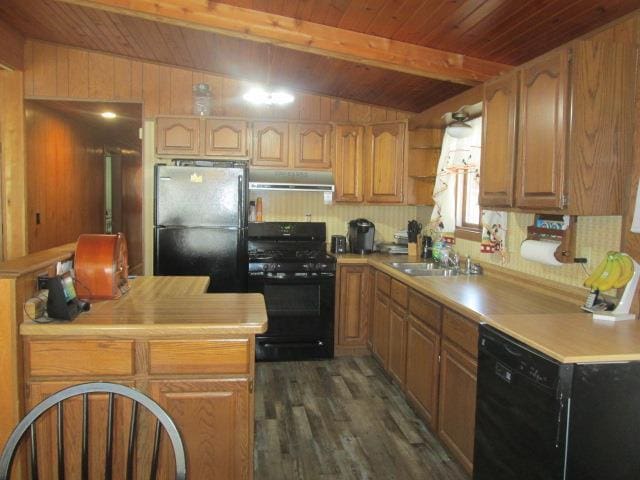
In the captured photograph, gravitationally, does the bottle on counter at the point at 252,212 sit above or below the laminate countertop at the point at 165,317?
above

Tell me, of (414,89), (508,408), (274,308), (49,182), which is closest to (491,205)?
(508,408)

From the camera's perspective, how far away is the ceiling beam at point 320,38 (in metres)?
3.02

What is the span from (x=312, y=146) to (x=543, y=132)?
2.44 meters

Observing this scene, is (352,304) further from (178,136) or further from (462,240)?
(178,136)

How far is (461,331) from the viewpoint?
2.48 m

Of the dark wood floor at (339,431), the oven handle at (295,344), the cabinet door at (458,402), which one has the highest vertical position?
the cabinet door at (458,402)

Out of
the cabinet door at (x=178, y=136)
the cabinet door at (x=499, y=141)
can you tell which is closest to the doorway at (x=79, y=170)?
the cabinet door at (x=178, y=136)

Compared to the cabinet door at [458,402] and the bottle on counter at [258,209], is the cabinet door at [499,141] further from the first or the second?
the bottle on counter at [258,209]

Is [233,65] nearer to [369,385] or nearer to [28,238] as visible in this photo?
[28,238]

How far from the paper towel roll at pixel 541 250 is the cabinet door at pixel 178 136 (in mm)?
2794

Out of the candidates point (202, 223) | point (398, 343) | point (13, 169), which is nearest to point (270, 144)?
point (202, 223)

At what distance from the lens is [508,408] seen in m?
1.96

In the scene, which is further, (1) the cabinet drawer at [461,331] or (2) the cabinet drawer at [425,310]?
(2) the cabinet drawer at [425,310]

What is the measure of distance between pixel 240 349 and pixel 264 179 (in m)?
2.57
